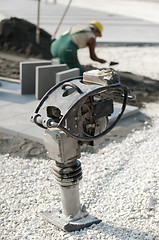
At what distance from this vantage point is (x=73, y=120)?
3221 millimetres

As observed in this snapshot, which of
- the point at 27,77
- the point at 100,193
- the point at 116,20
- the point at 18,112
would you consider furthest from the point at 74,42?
the point at 116,20

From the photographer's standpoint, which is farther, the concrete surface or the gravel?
the concrete surface

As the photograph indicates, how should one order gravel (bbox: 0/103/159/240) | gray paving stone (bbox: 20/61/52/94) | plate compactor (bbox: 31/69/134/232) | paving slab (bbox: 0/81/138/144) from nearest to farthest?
plate compactor (bbox: 31/69/134/232), gravel (bbox: 0/103/159/240), paving slab (bbox: 0/81/138/144), gray paving stone (bbox: 20/61/52/94)

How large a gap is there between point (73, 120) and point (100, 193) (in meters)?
1.45

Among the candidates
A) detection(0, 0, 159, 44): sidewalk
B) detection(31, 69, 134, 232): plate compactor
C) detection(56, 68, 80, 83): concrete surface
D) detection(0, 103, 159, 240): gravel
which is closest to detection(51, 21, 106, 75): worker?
detection(56, 68, 80, 83): concrete surface

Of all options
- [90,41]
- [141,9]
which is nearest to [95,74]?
[90,41]

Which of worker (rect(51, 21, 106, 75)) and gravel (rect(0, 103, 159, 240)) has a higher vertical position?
worker (rect(51, 21, 106, 75))

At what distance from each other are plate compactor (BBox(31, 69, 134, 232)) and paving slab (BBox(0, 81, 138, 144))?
2175 mm

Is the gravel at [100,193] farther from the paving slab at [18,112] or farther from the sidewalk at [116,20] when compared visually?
the sidewalk at [116,20]

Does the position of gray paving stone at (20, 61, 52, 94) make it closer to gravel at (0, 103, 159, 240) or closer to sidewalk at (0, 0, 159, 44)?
gravel at (0, 103, 159, 240)

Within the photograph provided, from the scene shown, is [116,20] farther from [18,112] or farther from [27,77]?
[18,112]

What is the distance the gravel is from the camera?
12.1 ft

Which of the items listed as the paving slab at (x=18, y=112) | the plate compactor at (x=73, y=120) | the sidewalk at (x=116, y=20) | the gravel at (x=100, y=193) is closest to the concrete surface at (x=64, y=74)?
the paving slab at (x=18, y=112)

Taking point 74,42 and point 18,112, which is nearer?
point 18,112
